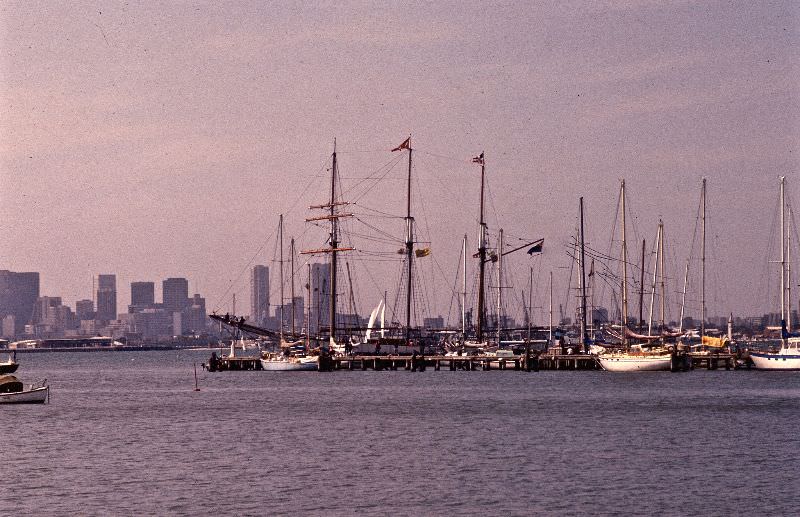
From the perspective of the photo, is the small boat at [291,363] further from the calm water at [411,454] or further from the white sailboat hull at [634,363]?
the calm water at [411,454]

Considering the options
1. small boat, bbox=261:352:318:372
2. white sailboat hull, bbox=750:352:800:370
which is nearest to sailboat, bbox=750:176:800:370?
white sailboat hull, bbox=750:352:800:370

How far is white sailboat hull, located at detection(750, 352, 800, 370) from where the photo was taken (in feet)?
411

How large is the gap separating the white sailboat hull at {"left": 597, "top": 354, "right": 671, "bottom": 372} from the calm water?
25.0 metres

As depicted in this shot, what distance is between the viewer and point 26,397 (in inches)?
3659

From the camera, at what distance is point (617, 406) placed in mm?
85812

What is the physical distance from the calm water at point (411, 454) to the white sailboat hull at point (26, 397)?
188 centimetres

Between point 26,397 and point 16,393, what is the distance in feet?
5.20

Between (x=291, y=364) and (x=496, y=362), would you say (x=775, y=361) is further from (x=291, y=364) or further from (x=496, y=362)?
(x=291, y=364)

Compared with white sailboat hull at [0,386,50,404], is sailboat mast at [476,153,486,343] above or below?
above

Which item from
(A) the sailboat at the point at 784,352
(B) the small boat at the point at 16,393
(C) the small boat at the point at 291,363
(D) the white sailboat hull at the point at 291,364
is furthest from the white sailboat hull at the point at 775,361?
(B) the small boat at the point at 16,393

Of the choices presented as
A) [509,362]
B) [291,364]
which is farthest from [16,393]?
[509,362]

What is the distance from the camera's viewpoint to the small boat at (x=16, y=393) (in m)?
90.2

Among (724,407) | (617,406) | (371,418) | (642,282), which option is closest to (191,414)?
(371,418)

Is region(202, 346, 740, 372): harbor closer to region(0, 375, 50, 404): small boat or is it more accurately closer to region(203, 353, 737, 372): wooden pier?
region(203, 353, 737, 372): wooden pier
